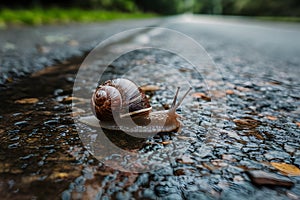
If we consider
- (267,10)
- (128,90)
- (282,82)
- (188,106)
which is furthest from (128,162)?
(267,10)

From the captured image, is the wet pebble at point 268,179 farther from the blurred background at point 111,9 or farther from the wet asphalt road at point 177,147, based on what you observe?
the blurred background at point 111,9

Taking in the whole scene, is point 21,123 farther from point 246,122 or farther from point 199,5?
point 199,5

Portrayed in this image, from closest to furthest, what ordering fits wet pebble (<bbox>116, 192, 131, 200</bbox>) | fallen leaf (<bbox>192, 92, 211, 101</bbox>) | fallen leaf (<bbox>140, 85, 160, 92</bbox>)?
1. wet pebble (<bbox>116, 192, 131, 200</bbox>)
2. fallen leaf (<bbox>192, 92, 211, 101</bbox>)
3. fallen leaf (<bbox>140, 85, 160, 92</bbox>)

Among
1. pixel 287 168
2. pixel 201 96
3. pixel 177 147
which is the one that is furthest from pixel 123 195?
pixel 201 96

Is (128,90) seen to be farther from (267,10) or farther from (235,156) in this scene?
(267,10)

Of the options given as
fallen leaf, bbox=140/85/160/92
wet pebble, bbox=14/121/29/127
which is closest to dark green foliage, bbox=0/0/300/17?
fallen leaf, bbox=140/85/160/92

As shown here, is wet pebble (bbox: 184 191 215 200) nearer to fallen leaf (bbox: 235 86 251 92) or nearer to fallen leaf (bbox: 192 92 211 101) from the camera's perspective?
fallen leaf (bbox: 192 92 211 101)
